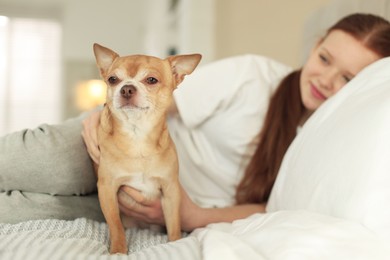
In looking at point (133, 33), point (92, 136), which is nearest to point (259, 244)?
point (92, 136)

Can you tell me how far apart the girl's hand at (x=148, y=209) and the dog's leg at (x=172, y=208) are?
0.03 meters

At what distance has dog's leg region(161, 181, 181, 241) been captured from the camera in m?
0.86

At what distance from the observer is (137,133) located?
0.80 metres

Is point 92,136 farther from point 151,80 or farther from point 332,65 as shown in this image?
point 332,65

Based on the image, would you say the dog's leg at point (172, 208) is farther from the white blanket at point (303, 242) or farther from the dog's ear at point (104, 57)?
the dog's ear at point (104, 57)

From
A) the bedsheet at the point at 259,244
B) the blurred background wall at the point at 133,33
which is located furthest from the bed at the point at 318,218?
the blurred background wall at the point at 133,33

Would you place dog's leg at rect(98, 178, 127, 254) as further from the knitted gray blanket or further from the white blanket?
the white blanket

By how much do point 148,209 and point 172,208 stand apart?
0.23 feet

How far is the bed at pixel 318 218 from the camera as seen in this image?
600 mm

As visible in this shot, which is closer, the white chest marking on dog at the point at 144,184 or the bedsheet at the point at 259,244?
the bedsheet at the point at 259,244

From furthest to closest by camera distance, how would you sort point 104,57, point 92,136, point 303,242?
1. point 92,136
2. point 104,57
3. point 303,242

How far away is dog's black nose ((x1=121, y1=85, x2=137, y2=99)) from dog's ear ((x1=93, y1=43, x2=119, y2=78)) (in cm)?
6

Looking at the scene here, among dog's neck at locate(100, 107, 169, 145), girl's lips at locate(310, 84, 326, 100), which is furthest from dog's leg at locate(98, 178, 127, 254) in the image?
girl's lips at locate(310, 84, 326, 100)

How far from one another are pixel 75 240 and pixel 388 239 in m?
0.51
